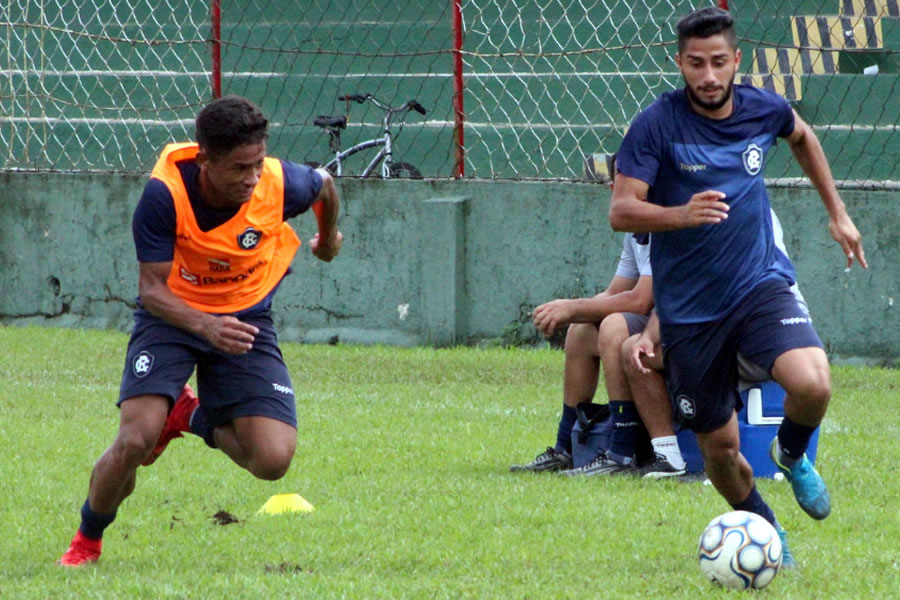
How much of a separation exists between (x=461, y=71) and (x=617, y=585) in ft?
23.9

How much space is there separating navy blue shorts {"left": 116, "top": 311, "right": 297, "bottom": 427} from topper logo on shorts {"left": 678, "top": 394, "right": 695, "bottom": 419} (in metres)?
1.41

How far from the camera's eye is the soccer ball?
15.5 ft

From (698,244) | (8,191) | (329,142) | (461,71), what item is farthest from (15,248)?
(698,244)

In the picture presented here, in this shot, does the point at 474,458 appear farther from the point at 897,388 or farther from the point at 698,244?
the point at 897,388

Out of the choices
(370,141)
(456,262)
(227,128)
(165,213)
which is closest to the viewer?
(227,128)

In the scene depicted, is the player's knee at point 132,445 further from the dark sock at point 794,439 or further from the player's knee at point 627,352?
the player's knee at point 627,352

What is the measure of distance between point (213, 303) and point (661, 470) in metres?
2.43

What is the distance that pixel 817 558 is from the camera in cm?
518

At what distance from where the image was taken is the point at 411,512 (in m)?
6.01

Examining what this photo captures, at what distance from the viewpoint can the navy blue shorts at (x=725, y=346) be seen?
5051 millimetres

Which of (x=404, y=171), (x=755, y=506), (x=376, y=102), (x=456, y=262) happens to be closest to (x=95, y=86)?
(x=376, y=102)

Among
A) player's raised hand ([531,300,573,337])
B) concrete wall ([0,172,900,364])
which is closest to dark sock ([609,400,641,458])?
player's raised hand ([531,300,573,337])

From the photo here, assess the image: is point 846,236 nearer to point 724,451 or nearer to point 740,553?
point 724,451

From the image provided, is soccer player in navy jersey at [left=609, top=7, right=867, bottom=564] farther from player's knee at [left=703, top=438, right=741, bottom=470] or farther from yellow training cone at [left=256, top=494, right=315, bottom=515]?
yellow training cone at [left=256, top=494, right=315, bottom=515]
